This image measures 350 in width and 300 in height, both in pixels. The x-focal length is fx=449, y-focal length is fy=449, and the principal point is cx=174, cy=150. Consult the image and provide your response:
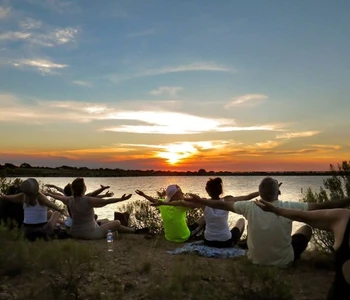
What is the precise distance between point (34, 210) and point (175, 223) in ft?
9.54

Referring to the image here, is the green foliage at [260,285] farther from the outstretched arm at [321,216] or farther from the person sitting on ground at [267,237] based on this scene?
the outstretched arm at [321,216]

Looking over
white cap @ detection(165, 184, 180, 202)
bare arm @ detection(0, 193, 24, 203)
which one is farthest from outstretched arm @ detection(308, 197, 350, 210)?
bare arm @ detection(0, 193, 24, 203)

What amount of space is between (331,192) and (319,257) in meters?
2.01

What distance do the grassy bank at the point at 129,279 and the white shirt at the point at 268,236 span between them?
26 cm

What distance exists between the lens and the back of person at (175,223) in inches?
371

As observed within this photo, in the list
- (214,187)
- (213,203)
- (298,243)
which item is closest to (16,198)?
(214,187)

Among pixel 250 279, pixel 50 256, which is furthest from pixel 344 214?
pixel 50 256

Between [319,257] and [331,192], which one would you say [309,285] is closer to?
[319,257]

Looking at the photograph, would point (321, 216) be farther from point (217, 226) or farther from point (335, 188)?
point (335, 188)

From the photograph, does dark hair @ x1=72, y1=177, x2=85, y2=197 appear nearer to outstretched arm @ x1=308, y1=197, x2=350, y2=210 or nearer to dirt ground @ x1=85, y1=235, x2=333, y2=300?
dirt ground @ x1=85, y1=235, x2=333, y2=300

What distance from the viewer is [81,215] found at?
9.49 metres

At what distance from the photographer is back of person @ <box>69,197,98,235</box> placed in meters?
9.26

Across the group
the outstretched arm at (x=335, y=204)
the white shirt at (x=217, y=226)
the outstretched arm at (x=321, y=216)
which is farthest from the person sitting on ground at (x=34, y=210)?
the outstretched arm at (x=321, y=216)

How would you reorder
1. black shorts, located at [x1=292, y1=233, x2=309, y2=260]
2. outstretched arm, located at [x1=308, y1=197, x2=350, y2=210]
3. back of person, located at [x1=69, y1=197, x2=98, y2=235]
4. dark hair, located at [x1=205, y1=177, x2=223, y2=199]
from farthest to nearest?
back of person, located at [x1=69, y1=197, x2=98, y2=235] < dark hair, located at [x1=205, y1=177, x2=223, y2=199] < black shorts, located at [x1=292, y1=233, x2=309, y2=260] < outstretched arm, located at [x1=308, y1=197, x2=350, y2=210]
